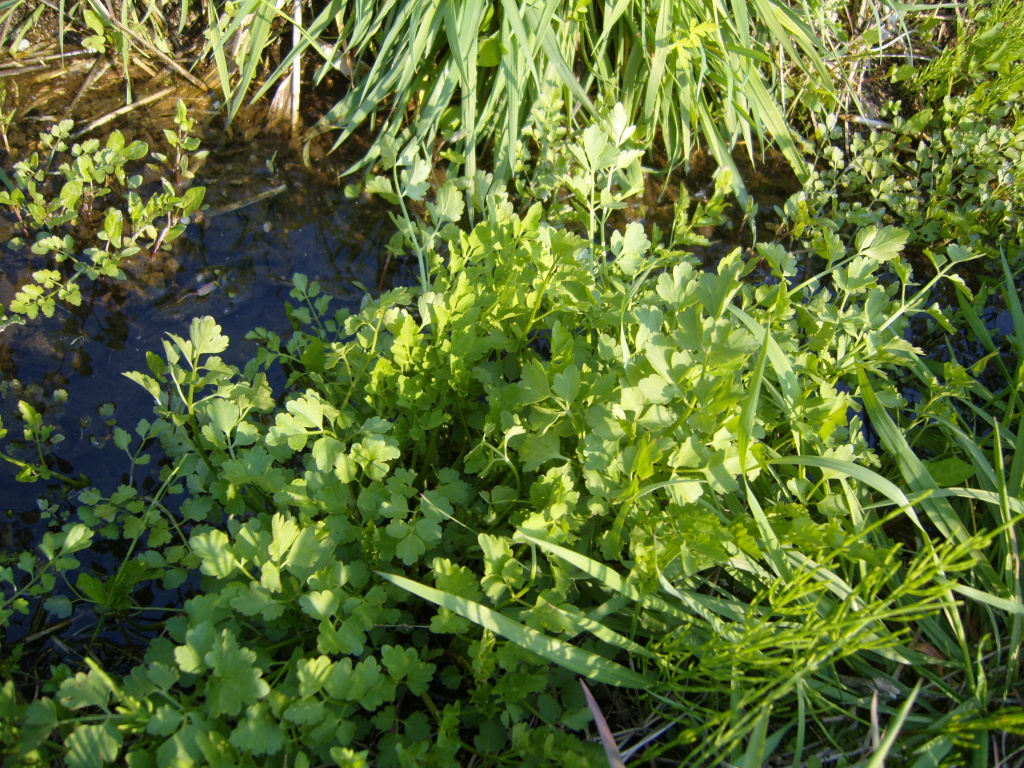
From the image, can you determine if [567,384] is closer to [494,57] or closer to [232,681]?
[232,681]

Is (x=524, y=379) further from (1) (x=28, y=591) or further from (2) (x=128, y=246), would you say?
(2) (x=128, y=246)

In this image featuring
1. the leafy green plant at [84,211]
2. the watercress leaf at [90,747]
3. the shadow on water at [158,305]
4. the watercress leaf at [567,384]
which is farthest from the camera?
the leafy green plant at [84,211]

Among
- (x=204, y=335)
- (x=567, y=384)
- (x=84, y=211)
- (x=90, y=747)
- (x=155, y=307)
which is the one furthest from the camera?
(x=84, y=211)

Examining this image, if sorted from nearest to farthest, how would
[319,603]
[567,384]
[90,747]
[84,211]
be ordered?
[90,747]
[319,603]
[567,384]
[84,211]

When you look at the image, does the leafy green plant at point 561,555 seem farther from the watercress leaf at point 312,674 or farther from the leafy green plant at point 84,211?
the leafy green plant at point 84,211

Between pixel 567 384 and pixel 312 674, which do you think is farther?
pixel 567 384

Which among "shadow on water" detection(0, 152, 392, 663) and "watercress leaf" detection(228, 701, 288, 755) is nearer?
"watercress leaf" detection(228, 701, 288, 755)

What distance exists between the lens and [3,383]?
179cm

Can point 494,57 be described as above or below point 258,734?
above

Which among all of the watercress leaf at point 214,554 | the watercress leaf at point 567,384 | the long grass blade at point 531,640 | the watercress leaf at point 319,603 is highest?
the watercress leaf at point 567,384

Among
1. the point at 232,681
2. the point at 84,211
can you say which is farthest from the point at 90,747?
the point at 84,211

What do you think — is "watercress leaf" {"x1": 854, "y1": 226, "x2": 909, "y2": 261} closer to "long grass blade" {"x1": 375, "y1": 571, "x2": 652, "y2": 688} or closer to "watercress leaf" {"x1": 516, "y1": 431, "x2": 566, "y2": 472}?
"watercress leaf" {"x1": 516, "y1": 431, "x2": 566, "y2": 472}

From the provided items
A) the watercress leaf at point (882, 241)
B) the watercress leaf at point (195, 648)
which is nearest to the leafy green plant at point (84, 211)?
the watercress leaf at point (195, 648)

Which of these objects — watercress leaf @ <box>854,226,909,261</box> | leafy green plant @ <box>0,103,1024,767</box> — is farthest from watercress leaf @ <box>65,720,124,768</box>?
watercress leaf @ <box>854,226,909,261</box>
